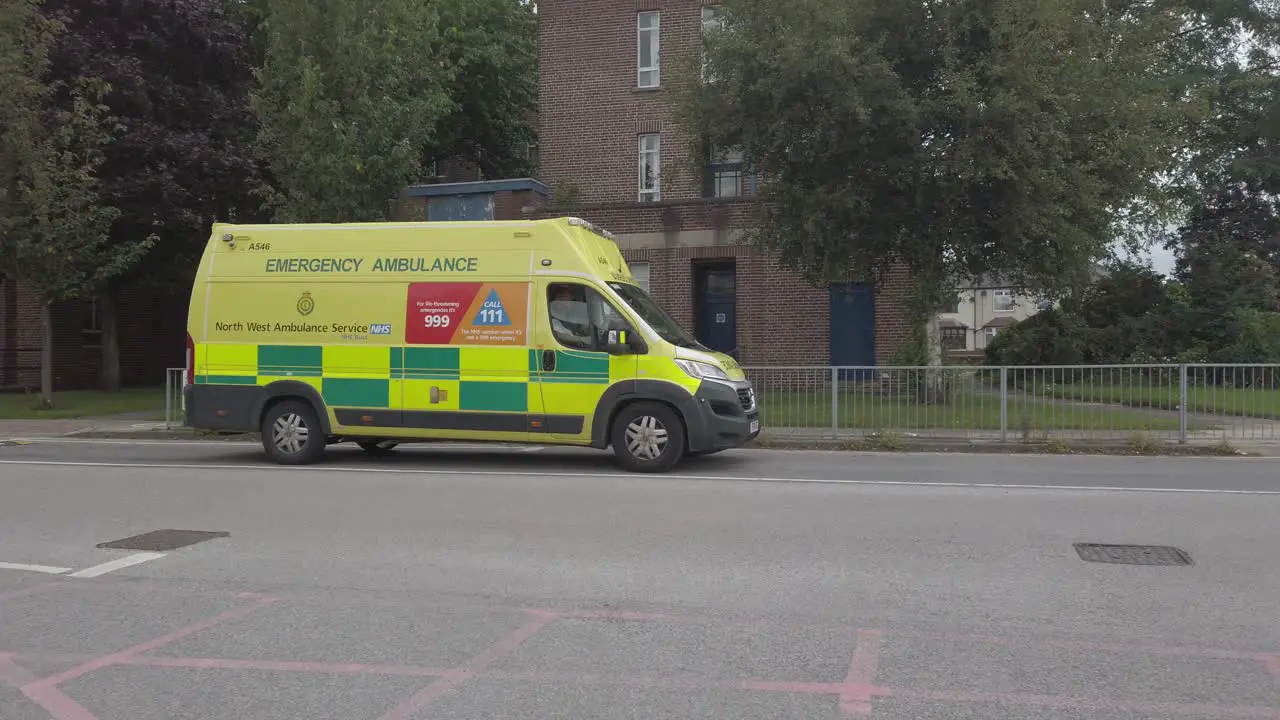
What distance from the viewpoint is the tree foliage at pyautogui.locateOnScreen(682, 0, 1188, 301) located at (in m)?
14.7

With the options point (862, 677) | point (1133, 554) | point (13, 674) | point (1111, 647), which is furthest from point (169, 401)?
point (1111, 647)

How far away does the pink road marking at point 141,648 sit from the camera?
4.30 m

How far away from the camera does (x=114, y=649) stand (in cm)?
473

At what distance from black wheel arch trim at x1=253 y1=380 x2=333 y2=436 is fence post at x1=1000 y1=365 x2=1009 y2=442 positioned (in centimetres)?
889

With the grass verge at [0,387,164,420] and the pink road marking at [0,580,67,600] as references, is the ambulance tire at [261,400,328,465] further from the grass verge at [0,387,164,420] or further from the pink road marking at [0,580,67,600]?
the grass verge at [0,387,164,420]

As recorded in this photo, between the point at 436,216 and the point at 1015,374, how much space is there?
14.2 m

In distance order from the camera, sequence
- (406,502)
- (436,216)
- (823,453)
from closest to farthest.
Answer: (406,502) < (823,453) < (436,216)

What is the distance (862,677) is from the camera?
14.0 ft

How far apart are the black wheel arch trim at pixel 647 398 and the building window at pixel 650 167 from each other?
47.3 feet

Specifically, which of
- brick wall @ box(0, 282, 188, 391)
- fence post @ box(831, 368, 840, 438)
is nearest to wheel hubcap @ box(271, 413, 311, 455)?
fence post @ box(831, 368, 840, 438)

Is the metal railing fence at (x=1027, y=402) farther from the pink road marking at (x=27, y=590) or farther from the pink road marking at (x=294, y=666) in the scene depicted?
the pink road marking at (x=294, y=666)

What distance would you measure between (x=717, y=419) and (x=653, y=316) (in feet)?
4.82

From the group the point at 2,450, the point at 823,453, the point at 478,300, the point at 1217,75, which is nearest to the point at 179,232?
the point at 2,450

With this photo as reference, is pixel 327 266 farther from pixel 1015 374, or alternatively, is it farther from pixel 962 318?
pixel 962 318
